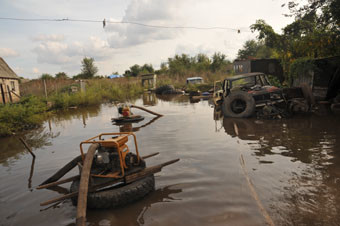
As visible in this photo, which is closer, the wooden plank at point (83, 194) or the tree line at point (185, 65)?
the wooden plank at point (83, 194)

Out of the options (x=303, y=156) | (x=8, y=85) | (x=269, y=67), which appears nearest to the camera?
(x=303, y=156)

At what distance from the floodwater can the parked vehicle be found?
158cm

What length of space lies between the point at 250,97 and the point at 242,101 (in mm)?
766

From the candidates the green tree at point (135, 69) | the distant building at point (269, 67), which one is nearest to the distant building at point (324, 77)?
the distant building at point (269, 67)

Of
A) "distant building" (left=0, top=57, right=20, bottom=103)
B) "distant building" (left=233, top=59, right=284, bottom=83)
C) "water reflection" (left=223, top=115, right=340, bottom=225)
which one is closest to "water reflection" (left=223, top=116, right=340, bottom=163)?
"water reflection" (left=223, top=115, right=340, bottom=225)

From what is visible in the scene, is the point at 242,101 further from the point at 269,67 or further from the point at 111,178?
the point at 269,67

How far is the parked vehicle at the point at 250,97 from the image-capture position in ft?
31.4

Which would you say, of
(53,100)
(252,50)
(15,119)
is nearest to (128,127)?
(15,119)

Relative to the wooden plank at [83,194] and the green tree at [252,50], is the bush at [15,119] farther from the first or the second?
the green tree at [252,50]

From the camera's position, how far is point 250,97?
31.0 ft

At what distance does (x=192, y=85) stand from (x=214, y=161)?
2423 centimetres

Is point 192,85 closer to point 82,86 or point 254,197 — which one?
point 82,86

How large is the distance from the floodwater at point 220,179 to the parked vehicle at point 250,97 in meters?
1.58

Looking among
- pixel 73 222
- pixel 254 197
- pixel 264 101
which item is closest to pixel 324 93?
pixel 264 101
